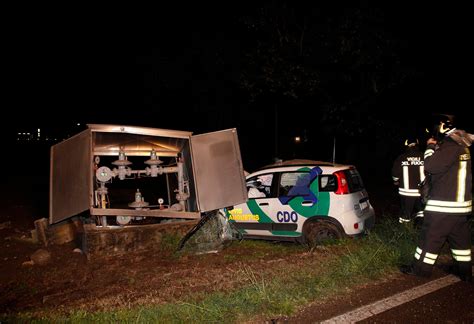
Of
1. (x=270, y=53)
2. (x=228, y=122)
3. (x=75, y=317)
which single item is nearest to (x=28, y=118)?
(x=228, y=122)

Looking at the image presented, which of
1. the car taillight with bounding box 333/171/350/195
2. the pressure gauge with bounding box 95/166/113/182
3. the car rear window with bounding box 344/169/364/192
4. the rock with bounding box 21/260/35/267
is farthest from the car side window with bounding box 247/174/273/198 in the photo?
the rock with bounding box 21/260/35/267

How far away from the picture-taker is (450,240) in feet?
14.9

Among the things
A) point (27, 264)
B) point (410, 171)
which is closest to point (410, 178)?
point (410, 171)

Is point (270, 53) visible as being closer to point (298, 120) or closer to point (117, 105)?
point (298, 120)

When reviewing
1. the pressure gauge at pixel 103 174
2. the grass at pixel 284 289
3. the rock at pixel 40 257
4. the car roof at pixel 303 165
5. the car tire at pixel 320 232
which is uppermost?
the pressure gauge at pixel 103 174

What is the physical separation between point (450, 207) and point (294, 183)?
306cm

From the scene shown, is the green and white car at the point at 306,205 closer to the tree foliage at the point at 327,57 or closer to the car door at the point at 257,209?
the car door at the point at 257,209

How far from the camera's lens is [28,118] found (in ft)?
165

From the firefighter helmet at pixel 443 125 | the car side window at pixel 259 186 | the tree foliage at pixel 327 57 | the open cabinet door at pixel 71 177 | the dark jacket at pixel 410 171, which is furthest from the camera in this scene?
the tree foliage at pixel 327 57

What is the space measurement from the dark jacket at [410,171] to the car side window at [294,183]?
1.96 metres

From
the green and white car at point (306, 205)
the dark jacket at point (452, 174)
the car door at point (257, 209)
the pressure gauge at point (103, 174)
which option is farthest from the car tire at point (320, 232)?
the pressure gauge at point (103, 174)

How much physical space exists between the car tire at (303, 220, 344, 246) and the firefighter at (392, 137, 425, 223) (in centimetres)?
149

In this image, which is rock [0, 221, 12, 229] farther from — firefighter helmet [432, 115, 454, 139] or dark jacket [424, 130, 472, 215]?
firefighter helmet [432, 115, 454, 139]

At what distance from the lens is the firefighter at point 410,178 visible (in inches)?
278
